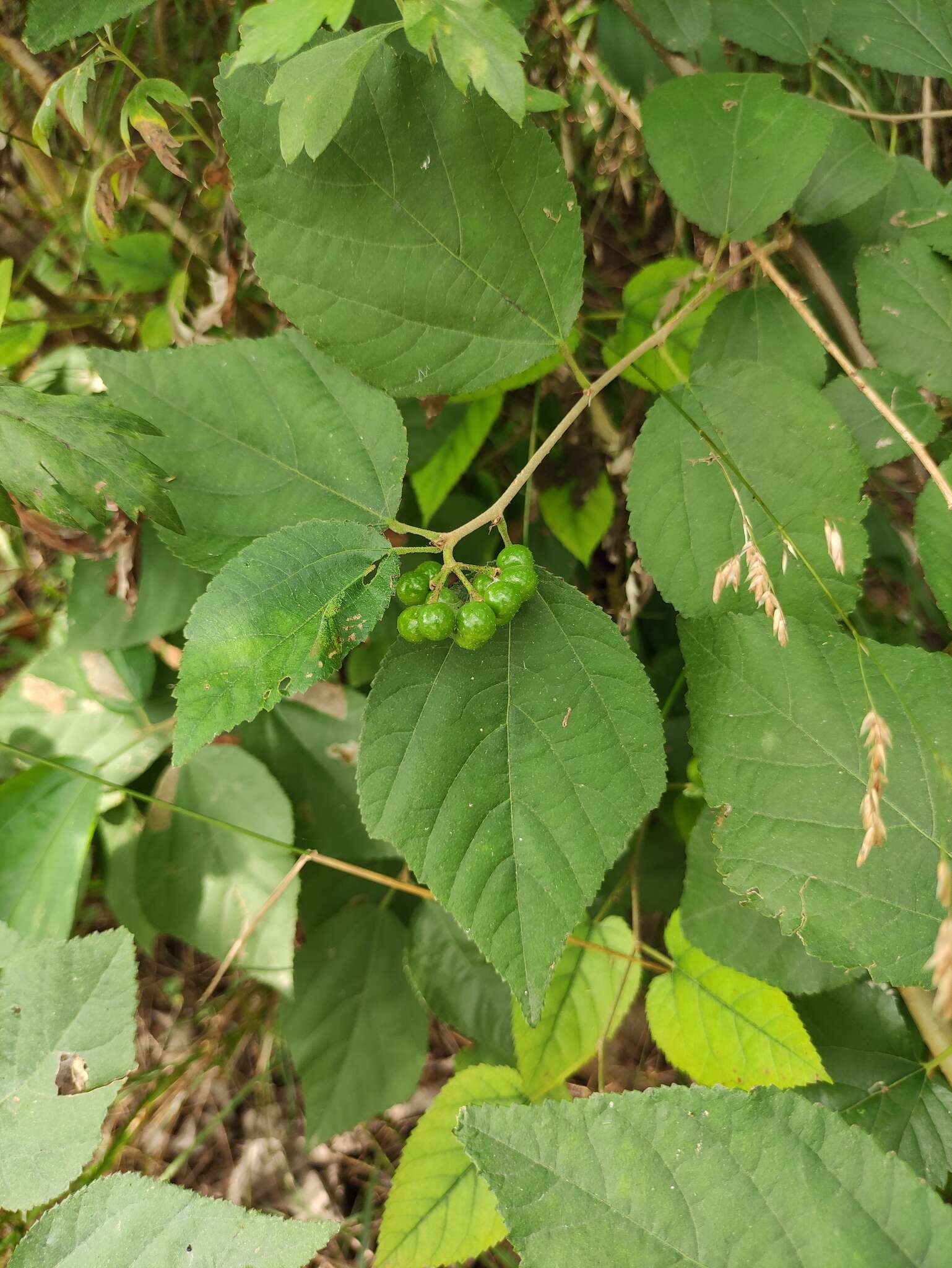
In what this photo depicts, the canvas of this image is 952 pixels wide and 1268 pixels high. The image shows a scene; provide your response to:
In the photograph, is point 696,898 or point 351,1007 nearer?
point 696,898

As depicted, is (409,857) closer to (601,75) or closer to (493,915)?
(493,915)

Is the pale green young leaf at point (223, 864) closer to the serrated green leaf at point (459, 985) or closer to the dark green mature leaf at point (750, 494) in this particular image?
the serrated green leaf at point (459, 985)

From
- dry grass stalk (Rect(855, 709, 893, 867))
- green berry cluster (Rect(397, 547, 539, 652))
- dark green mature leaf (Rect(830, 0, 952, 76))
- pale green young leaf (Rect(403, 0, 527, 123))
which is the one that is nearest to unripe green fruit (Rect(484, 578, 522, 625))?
green berry cluster (Rect(397, 547, 539, 652))

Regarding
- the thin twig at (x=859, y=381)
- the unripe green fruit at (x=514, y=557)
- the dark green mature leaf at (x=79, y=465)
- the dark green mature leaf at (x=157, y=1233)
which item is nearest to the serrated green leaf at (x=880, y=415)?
the thin twig at (x=859, y=381)

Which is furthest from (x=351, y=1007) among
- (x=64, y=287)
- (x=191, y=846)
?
(x=64, y=287)

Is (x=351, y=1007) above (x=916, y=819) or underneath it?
underneath

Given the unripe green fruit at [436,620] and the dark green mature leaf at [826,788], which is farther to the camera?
the dark green mature leaf at [826,788]

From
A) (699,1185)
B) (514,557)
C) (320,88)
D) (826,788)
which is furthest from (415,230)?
(699,1185)
